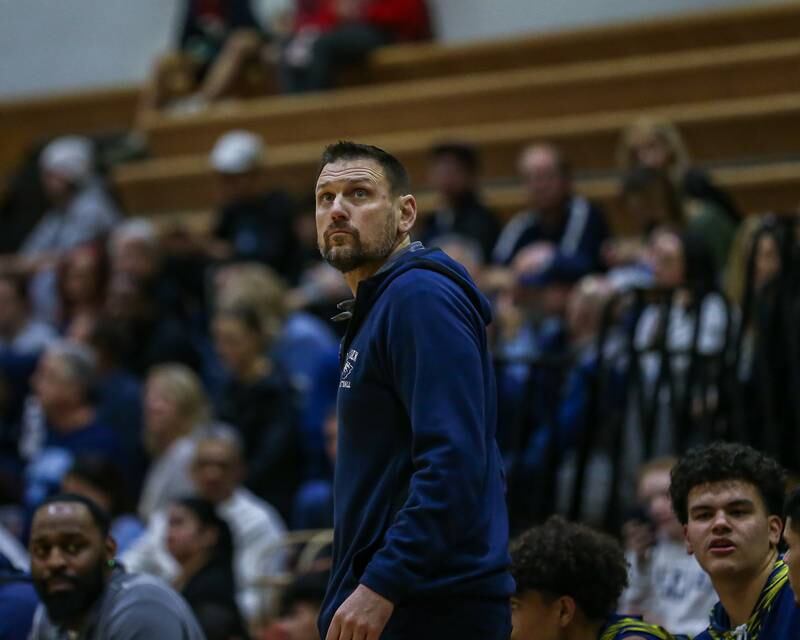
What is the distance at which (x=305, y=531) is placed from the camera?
7.87m

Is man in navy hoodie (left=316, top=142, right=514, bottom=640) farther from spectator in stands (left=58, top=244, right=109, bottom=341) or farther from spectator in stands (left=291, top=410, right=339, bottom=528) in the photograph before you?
spectator in stands (left=58, top=244, right=109, bottom=341)

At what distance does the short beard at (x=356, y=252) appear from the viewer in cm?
357

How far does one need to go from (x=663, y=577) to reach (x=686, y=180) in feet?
10.3

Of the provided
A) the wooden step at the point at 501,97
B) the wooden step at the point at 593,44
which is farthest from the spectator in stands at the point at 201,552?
the wooden step at the point at 593,44

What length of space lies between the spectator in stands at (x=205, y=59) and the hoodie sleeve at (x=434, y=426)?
1048cm

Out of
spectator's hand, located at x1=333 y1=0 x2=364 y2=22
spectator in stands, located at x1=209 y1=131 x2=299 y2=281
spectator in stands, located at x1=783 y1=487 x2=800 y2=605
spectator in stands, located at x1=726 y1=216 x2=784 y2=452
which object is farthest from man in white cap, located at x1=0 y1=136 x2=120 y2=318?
spectator in stands, located at x1=783 y1=487 x2=800 y2=605

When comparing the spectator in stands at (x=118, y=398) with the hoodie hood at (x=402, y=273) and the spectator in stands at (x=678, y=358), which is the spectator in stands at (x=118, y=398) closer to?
the spectator in stands at (x=678, y=358)

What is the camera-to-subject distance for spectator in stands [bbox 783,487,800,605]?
11.5 ft

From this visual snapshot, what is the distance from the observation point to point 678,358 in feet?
22.6

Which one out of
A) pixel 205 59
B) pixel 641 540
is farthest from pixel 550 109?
pixel 641 540

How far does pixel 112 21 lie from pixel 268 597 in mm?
8854

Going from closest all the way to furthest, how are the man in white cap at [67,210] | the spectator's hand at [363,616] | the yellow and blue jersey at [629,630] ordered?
the spectator's hand at [363,616] < the yellow and blue jersey at [629,630] < the man in white cap at [67,210]

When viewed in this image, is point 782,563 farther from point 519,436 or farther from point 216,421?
point 216,421

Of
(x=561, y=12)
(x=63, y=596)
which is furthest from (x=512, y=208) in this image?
(x=63, y=596)
